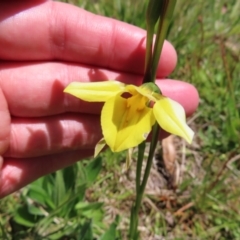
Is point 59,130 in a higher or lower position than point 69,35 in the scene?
lower

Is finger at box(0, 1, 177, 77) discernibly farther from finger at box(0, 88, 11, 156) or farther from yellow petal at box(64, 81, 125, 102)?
yellow petal at box(64, 81, 125, 102)

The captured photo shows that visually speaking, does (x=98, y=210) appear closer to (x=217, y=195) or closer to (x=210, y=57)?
(x=217, y=195)

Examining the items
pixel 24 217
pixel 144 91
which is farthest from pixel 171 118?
pixel 24 217

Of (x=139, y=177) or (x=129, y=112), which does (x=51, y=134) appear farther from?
(x=129, y=112)

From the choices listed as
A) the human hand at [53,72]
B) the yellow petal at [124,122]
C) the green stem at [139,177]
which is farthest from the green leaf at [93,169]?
the yellow petal at [124,122]

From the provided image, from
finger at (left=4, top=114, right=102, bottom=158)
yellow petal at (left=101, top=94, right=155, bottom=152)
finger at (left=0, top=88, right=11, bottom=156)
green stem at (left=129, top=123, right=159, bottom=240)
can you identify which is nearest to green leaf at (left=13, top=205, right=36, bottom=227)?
finger at (left=4, top=114, right=102, bottom=158)

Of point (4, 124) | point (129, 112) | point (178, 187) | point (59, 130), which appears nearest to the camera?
point (129, 112)

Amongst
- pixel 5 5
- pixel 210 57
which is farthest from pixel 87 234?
pixel 210 57
